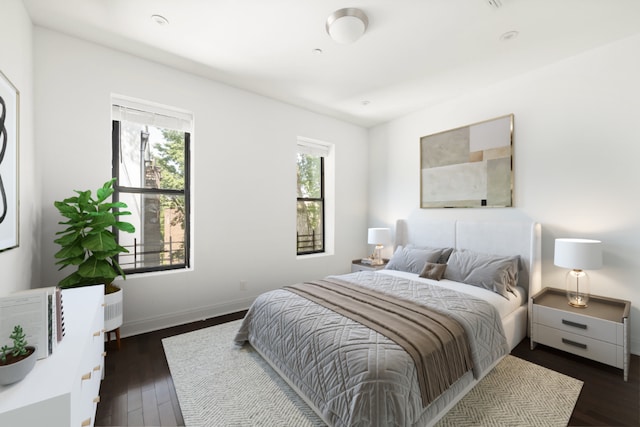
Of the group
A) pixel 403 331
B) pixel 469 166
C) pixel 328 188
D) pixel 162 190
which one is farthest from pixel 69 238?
pixel 469 166

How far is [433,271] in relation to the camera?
2.98 m

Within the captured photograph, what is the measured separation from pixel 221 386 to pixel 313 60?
2.98 metres

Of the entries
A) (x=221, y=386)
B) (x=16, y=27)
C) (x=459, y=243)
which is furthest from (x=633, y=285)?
(x=16, y=27)

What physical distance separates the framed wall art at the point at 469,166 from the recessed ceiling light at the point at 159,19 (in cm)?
327

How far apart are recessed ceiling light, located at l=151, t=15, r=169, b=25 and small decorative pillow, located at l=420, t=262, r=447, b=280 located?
3411 millimetres

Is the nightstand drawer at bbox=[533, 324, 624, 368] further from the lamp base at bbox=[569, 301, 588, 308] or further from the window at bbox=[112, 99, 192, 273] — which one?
the window at bbox=[112, 99, 192, 273]

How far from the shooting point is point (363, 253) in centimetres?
479

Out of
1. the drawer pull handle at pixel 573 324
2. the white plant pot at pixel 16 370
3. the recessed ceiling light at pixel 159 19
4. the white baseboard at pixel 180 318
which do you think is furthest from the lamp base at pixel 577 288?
the recessed ceiling light at pixel 159 19

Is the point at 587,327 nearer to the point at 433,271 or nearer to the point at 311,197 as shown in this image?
the point at 433,271

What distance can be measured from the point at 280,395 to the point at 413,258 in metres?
2.16

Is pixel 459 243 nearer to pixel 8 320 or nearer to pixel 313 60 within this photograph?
pixel 313 60

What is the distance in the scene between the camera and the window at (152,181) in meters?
2.83

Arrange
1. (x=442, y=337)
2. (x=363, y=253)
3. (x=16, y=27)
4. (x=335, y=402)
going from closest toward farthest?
(x=335, y=402) → (x=442, y=337) → (x=16, y=27) → (x=363, y=253)

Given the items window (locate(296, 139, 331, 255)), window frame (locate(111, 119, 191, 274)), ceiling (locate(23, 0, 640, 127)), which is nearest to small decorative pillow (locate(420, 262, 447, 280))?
window (locate(296, 139, 331, 255))
